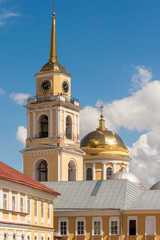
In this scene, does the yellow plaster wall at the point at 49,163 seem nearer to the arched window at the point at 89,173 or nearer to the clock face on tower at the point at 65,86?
the clock face on tower at the point at 65,86

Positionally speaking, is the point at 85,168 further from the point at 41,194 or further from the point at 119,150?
the point at 41,194

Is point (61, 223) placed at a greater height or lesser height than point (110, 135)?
lesser

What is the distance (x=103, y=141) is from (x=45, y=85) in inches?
669

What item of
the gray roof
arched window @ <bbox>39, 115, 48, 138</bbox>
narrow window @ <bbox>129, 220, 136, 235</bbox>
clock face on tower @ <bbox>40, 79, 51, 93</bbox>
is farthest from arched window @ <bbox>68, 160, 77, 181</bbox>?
narrow window @ <bbox>129, 220, 136, 235</bbox>

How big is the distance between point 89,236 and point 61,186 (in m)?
9.03

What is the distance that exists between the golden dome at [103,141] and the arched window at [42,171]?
1449 centimetres

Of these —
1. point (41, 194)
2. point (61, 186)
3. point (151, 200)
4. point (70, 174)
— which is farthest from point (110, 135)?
point (41, 194)

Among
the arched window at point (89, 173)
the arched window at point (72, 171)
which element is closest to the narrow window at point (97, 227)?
the arched window at point (72, 171)

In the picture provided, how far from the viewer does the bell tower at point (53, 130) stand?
85.7m

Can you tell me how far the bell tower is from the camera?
8569 centimetres

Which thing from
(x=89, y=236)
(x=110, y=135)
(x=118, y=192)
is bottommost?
(x=89, y=236)

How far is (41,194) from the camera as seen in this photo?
58344 millimetres

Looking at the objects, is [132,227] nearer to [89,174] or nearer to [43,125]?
[43,125]

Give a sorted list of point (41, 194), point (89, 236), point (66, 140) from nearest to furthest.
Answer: point (41, 194) < point (89, 236) < point (66, 140)
